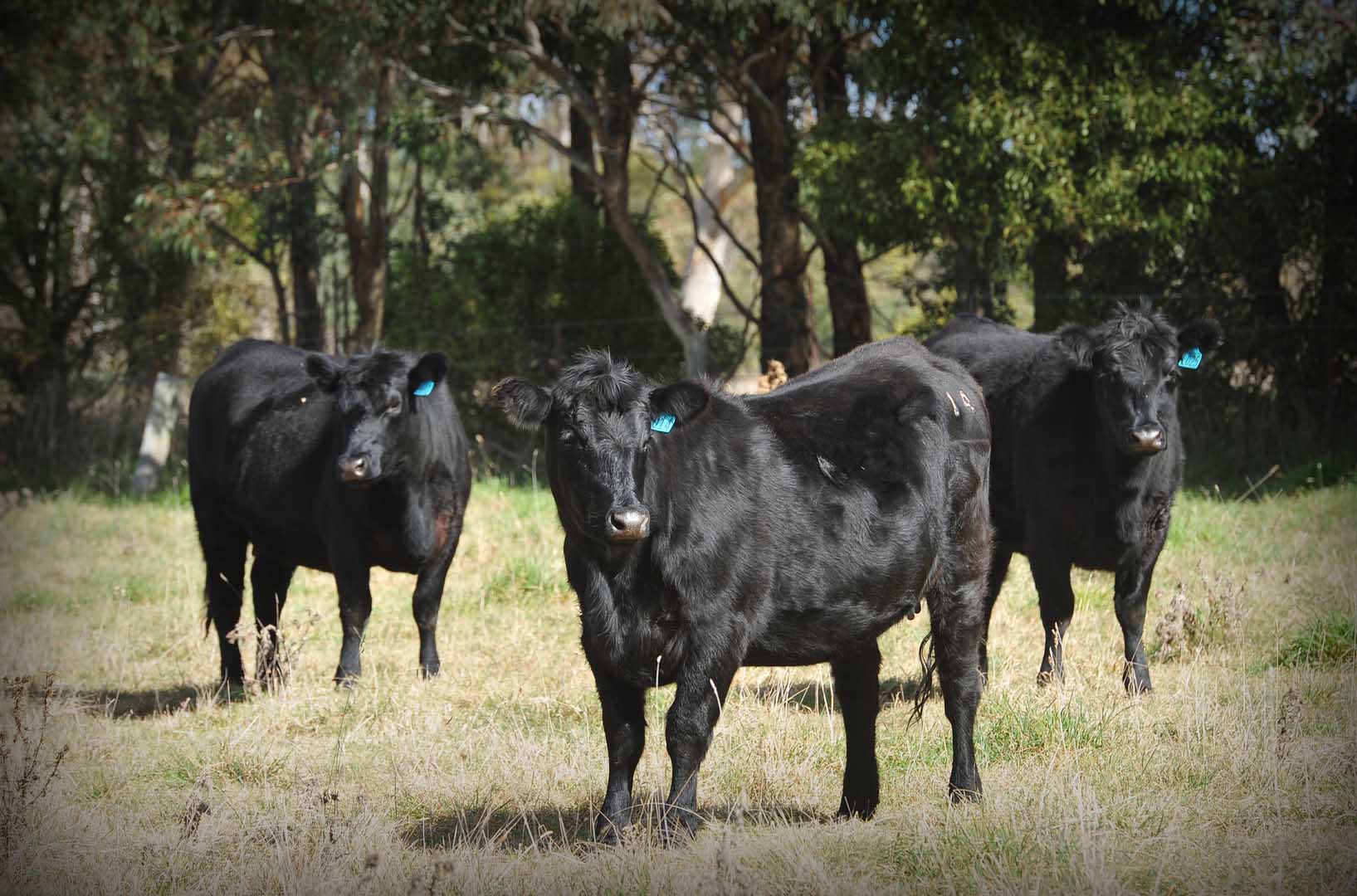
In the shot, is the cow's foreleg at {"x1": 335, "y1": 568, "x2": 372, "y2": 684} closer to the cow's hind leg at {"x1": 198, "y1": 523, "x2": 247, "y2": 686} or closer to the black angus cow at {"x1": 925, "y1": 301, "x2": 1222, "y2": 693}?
the cow's hind leg at {"x1": 198, "y1": 523, "x2": 247, "y2": 686}

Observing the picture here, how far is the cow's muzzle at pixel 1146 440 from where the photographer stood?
7012 mm

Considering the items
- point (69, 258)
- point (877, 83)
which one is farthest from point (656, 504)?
point (69, 258)

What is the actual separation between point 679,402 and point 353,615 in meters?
3.48

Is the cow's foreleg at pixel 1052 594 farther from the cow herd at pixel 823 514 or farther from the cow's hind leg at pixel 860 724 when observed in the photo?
the cow's hind leg at pixel 860 724

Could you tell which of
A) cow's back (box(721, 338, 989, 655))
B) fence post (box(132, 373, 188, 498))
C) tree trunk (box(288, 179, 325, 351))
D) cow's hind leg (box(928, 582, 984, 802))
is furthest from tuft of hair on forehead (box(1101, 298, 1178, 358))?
tree trunk (box(288, 179, 325, 351))

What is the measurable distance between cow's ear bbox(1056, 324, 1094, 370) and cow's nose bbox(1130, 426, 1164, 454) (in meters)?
0.62

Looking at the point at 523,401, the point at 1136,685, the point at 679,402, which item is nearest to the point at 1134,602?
the point at 1136,685

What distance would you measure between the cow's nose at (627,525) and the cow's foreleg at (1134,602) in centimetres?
350

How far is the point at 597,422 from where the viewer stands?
497 cm

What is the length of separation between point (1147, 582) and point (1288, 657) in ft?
2.56

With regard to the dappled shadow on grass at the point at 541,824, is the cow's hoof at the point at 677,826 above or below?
above

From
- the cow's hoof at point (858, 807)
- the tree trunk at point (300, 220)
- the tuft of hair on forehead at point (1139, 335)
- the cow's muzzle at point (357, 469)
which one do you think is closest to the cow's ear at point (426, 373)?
the cow's muzzle at point (357, 469)

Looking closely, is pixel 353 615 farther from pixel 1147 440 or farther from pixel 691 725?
pixel 1147 440

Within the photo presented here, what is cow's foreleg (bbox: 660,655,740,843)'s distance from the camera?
4773 millimetres
